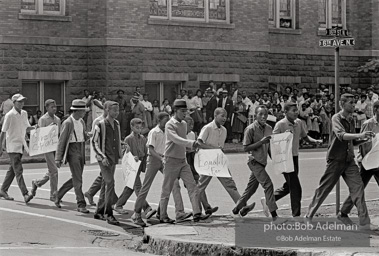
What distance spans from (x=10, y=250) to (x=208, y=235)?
8.76 ft

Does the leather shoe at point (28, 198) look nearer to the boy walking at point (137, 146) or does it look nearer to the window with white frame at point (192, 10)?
the boy walking at point (137, 146)

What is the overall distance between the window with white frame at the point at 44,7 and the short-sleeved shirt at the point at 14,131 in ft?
44.2

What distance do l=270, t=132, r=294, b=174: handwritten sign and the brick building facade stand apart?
17032 millimetres

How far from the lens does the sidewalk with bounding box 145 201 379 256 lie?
1072 centimetres

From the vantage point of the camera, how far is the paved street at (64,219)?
12.3 meters

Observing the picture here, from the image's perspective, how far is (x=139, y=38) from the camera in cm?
3153

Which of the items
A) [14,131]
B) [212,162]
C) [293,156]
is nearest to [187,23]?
[14,131]

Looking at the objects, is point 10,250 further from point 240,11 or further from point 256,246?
point 240,11

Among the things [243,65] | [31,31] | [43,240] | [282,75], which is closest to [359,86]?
[282,75]

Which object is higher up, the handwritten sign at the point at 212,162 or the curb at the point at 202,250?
the handwritten sign at the point at 212,162

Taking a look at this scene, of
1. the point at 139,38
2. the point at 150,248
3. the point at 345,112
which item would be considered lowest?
the point at 150,248

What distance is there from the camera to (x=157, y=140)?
47.5 ft

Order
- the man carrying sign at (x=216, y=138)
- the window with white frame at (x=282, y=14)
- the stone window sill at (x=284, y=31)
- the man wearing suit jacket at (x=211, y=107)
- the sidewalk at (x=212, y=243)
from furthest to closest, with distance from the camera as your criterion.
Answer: the window with white frame at (x=282, y=14), the stone window sill at (x=284, y=31), the man wearing suit jacket at (x=211, y=107), the man carrying sign at (x=216, y=138), the sidewalk at (x=212, y=243)

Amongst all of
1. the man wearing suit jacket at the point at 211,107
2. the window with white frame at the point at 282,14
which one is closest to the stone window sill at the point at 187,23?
the window with white frame at the point at 282,14
